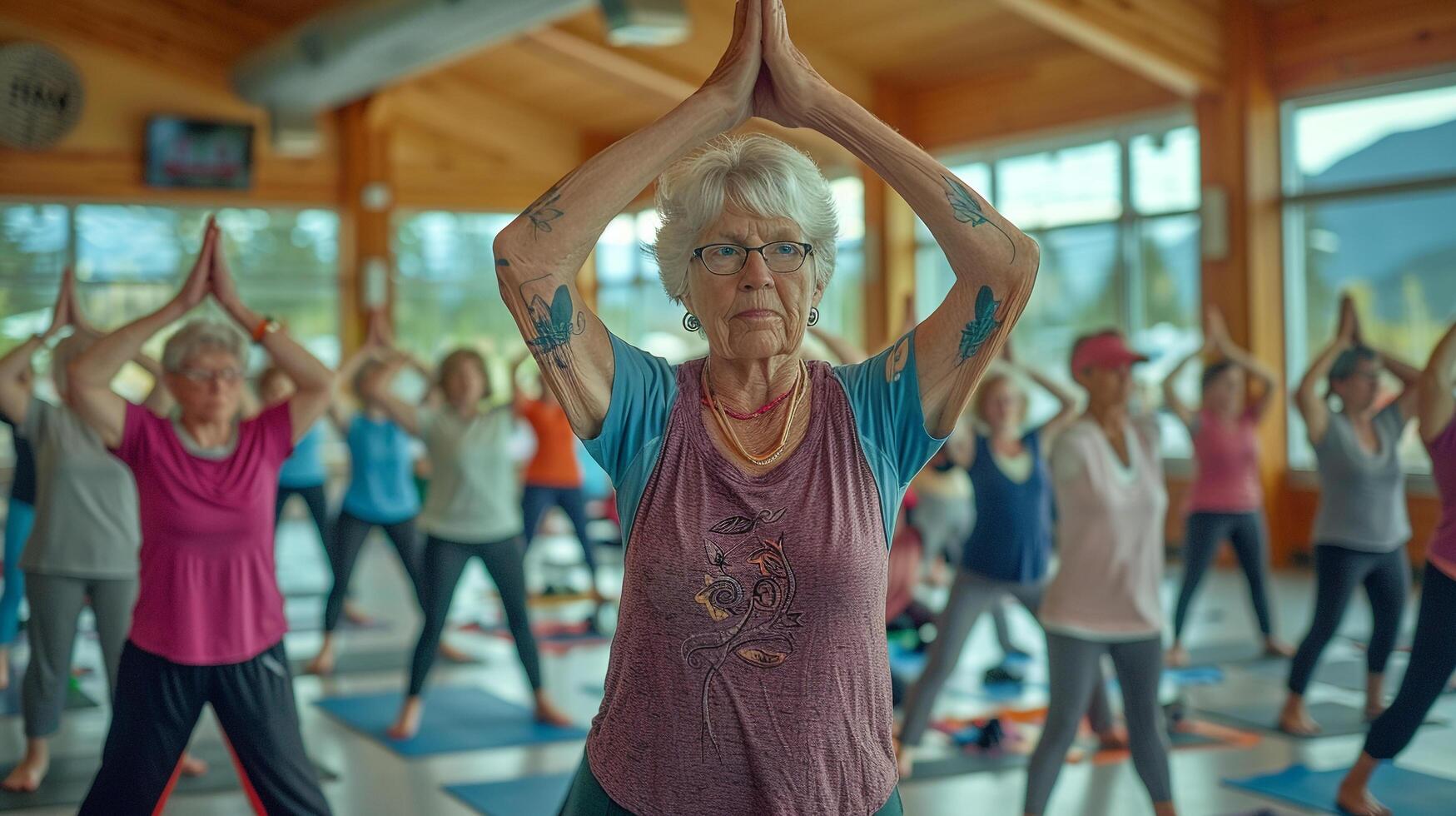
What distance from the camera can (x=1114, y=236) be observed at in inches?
395

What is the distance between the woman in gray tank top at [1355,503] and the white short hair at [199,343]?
367 cm

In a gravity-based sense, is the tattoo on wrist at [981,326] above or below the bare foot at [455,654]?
above

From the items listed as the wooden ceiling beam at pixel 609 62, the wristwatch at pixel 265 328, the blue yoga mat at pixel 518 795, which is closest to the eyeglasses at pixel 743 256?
the wristwatch at pixel 265 328

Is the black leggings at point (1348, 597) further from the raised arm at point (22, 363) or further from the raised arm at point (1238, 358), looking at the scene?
the raised arm at point (22, 363)

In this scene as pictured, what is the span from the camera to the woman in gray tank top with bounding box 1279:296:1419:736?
15.8 feet

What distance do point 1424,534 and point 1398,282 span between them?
64.5 inches

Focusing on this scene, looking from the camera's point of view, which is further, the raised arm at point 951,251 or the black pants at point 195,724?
the black pants at point 195,724

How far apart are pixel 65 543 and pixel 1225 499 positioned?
189 inches

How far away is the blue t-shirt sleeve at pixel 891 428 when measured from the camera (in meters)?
1.63

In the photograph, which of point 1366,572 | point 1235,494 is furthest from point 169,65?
point 1366,572

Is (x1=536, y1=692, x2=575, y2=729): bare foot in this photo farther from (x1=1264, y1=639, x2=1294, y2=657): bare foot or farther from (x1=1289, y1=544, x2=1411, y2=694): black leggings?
(x1=1264, y1=639, x2=1294, y2=657): bare foot

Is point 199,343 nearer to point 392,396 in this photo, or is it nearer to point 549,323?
point 549,323

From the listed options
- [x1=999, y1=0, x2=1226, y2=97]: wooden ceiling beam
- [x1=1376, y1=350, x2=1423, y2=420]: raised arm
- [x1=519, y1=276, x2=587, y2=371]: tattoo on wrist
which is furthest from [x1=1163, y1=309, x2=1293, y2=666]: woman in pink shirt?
[x1=519, y1=276, x2=587, y2=371]: tattoo on wrist

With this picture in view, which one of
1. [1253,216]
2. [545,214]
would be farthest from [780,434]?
[1253,216]
